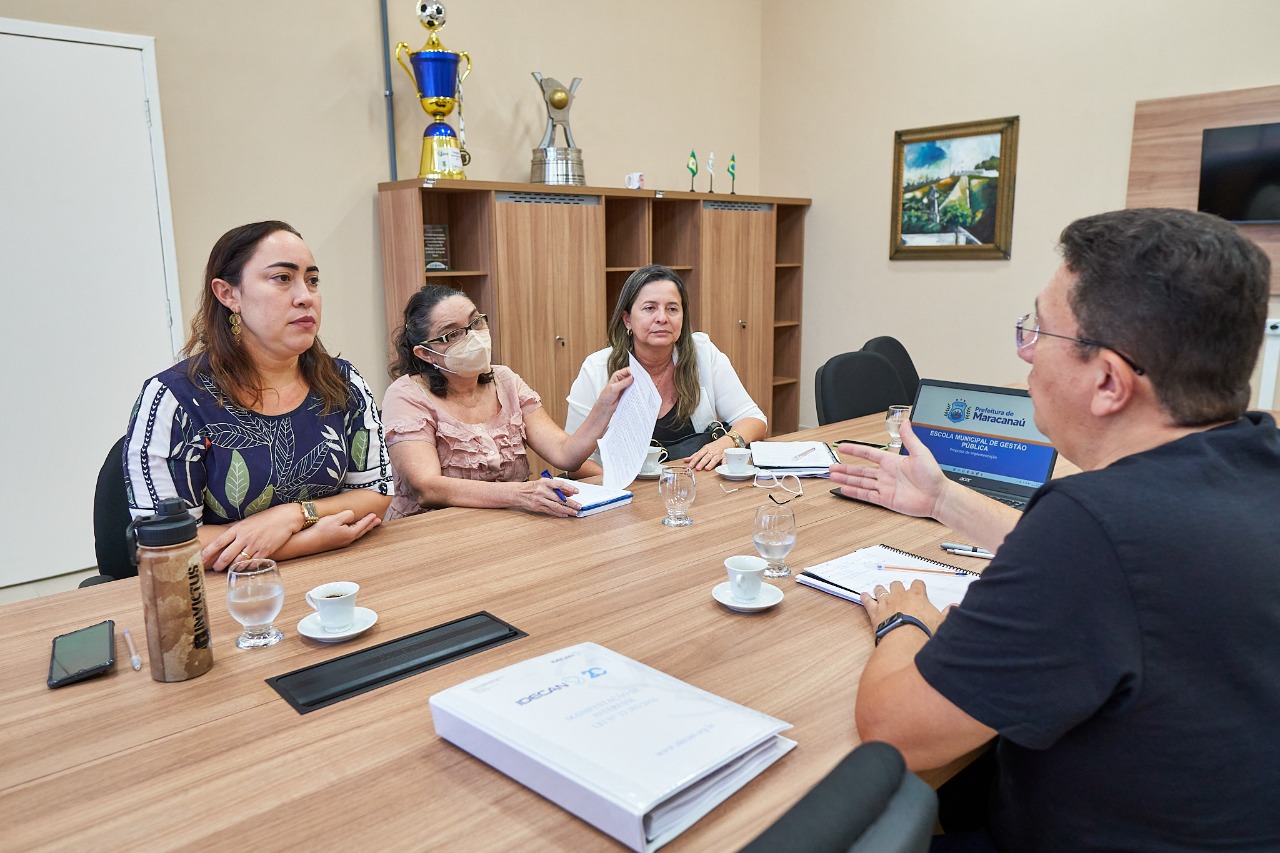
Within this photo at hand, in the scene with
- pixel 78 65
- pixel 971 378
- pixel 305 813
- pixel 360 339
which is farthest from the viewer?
pixel 971 378

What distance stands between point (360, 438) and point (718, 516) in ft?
2.89

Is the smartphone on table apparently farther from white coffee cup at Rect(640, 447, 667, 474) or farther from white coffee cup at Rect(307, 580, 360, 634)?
white coffee cup at Rect(640, 447, 667, 474)

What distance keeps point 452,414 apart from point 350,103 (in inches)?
103

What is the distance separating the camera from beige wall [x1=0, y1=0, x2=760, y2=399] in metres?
3.86

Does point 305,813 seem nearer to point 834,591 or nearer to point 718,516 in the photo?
point 834,591

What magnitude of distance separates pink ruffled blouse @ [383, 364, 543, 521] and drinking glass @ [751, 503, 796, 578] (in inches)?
41.1

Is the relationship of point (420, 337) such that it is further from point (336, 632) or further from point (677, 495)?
point (336, 632)

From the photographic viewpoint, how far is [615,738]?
0.96m

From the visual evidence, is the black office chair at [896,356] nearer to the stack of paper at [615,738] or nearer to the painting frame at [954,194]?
the painting frame at [954,194]

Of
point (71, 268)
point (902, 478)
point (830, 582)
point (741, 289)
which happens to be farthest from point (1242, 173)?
point (71, 268)

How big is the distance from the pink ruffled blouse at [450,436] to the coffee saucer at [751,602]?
111 centimetres

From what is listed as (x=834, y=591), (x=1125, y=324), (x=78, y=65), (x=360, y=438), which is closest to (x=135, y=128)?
(x=78, y=65)

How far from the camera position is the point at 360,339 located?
455 centimetres

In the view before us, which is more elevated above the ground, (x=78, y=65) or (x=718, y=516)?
(x=78, y=65)
